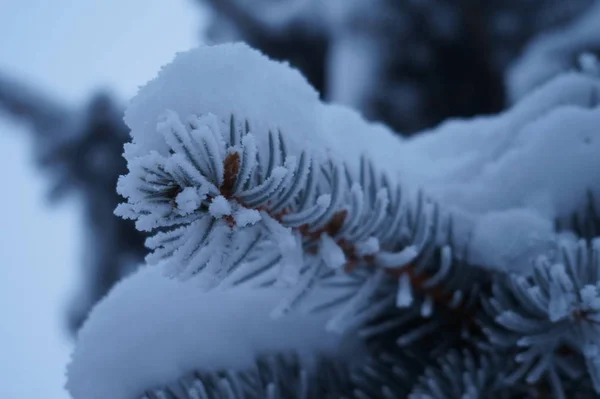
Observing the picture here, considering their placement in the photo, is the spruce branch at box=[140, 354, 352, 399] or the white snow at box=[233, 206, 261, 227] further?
the spruce branch at box=[140, 354, 352, 399]

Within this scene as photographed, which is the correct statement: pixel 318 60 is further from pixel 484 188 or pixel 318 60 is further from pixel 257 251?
pixel 257 251

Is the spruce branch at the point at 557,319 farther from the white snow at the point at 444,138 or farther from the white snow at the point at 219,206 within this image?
the white snow at the point at 219,206

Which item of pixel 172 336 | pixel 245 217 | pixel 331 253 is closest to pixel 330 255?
pixel 331 253

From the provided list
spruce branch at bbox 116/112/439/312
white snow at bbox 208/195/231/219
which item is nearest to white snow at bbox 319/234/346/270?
spruce branch at bbox 116/112/439/312

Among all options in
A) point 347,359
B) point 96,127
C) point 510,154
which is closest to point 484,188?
point 510,154

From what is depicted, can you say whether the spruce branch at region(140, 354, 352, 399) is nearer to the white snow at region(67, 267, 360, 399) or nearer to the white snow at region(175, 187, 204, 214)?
the white snow at region(67, 267, 360, 399)

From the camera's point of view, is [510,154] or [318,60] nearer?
[510,154]
